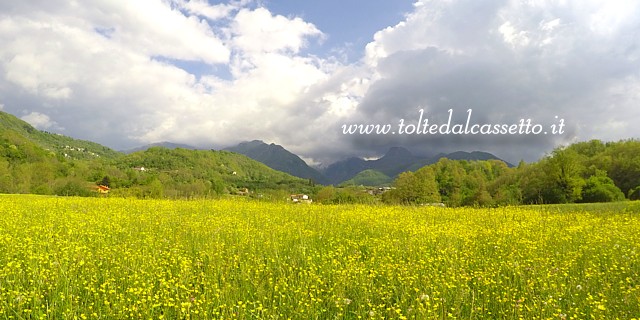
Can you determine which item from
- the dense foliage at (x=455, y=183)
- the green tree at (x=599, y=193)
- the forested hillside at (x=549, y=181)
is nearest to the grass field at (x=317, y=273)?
the forested hillside at (x=549, y=181)

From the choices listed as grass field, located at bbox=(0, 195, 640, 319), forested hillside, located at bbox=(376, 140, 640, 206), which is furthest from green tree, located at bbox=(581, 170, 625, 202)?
grass field, located at bbox=(0, 195, 640, 319)

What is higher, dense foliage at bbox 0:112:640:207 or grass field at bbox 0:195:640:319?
dense foliage at bbox 0:112:640:207

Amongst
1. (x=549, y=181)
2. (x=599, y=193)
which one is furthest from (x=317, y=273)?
(x=599, y=193)

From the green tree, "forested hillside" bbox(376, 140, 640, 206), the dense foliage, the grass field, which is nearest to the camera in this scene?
the grass field

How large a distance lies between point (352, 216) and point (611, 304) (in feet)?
26.3

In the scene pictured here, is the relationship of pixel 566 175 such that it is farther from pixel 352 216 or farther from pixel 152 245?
pixel 152 245

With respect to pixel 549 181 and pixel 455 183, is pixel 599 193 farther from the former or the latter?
pixel 455 183

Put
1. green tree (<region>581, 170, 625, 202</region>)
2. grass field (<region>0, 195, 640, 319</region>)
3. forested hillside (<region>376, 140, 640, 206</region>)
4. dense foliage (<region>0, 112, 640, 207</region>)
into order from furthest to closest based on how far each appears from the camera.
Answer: green tree (<region>581, 170, 625, 202</region>), forested hillside (<region>376, 140, 640, 206</region>), dense foliage (<region>0, 112, 640, 207</region>), grass field (<region>0, 195, 640, 319</region>)

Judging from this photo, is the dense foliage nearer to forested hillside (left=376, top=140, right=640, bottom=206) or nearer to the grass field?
forested hillside (left=376, top=140, right=640, bottom=206)

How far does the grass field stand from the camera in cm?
404

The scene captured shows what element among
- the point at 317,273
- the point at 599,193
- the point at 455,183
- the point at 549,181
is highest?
the point at 455,183

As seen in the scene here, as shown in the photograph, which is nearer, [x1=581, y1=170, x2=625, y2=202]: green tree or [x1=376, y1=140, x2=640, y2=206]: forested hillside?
[x1=376, y1=140, x2=640, y2=206]: forested hillside

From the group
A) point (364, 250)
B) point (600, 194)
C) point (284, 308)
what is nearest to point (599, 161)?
point (600, 194)

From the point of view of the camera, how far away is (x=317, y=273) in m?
5.54
